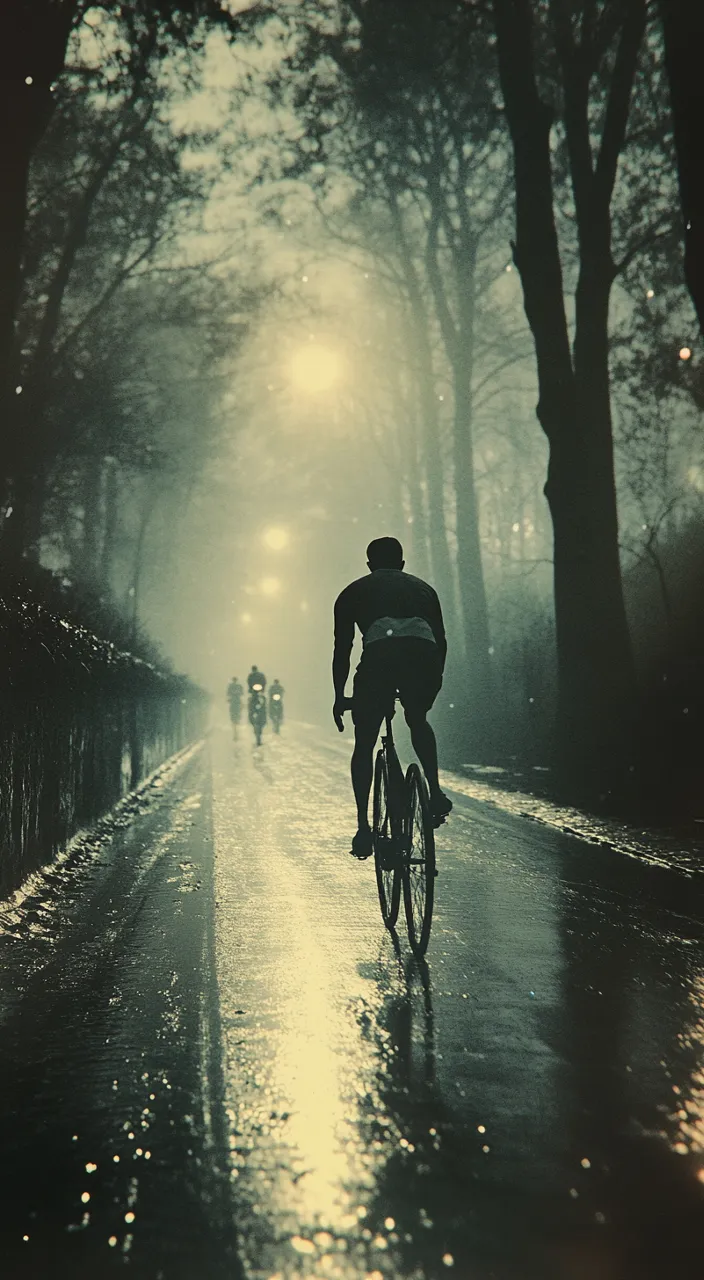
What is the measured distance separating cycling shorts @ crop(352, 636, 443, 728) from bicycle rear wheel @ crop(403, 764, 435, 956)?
408mm

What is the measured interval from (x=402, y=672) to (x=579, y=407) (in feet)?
32.8

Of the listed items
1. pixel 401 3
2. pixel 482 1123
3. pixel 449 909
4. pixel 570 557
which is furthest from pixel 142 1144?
pixel 401 3

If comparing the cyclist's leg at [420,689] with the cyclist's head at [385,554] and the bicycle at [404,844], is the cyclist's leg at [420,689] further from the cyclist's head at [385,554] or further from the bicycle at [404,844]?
the cyclist's head at [385,554]

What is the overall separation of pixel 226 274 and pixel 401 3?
34.9 ft

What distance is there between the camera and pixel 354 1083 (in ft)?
15.2

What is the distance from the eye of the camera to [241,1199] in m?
3.59

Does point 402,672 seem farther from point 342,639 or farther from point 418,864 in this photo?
point 418,864

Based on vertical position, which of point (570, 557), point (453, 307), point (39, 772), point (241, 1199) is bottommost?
point (241, 1199)

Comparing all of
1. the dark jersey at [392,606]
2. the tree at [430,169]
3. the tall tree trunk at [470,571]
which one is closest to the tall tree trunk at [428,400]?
the tree at [430,169]

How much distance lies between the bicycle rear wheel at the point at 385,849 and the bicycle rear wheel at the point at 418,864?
0.32 feet

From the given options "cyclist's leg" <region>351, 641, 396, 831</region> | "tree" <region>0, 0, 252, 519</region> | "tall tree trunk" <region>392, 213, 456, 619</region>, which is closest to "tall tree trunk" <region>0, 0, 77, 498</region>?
"tree" <region>0, 0, 252, 519</region>

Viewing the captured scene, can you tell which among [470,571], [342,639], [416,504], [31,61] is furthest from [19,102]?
[416,504]

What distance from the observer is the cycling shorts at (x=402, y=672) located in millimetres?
7277

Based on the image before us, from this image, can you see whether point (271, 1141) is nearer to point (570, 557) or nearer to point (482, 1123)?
point (482, 1123)
